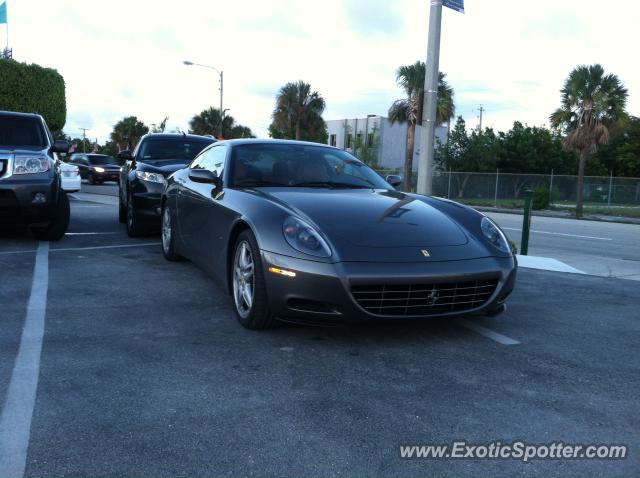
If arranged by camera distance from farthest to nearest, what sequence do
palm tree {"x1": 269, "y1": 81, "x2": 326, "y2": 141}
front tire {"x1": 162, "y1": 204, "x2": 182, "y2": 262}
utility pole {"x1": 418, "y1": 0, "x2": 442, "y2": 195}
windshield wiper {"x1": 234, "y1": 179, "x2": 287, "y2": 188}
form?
1. palm tree {"x1": 269, "y1": 81, "x2": 326, "y2": 141}
2. utility pole {"x1": 418, "y1": 0, "x2": 442, "y2": 195}
3. front tire {"x1": 162, "y1": 204, "x2": 182, "y2": 262}
4. windshield wiper {"x1": 234, "y1": 179, "x2": 287, "y2": 188}

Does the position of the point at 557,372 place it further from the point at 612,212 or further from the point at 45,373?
the point at 612,212

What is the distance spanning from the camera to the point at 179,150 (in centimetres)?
973

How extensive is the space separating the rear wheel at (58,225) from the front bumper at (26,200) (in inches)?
12.5

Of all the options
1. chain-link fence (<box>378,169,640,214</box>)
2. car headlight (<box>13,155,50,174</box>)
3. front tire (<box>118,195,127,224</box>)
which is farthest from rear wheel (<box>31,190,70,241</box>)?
chain-link fence (<box>378,169,640,214</box>)

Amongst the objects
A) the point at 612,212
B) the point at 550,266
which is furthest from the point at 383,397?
the point at 612,212

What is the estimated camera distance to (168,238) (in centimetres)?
705

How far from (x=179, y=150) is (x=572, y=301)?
20.3 ft

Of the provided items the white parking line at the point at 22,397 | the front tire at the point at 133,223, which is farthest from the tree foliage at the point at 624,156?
the white parking line at the point at 22,397

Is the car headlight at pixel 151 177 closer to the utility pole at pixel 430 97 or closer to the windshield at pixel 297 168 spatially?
the windshield at pixel 297 168

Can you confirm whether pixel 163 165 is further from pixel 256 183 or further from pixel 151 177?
pixel 256 183

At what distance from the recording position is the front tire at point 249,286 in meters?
4.20

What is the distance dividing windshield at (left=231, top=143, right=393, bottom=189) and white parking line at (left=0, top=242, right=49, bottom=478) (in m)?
1.81

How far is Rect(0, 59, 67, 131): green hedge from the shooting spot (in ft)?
97.8

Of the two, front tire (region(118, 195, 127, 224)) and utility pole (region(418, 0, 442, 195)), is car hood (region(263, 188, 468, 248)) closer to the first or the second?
utility pole (region(418, 0, 442, 195))
